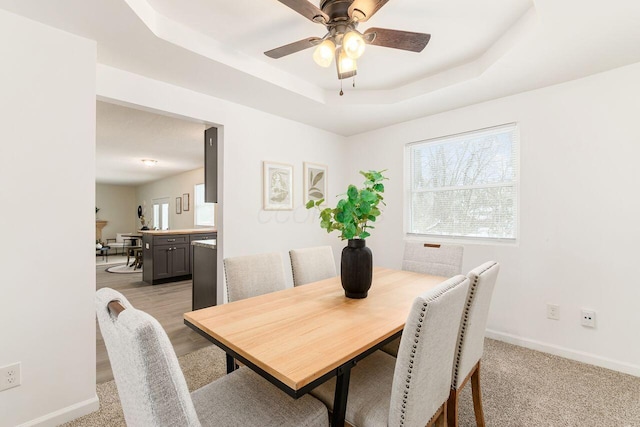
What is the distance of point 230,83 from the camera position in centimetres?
240

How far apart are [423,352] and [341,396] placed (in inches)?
13.5

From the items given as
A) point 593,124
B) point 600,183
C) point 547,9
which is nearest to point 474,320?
point 547,9

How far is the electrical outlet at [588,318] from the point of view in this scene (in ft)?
7.39

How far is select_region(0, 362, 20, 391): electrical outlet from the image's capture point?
59.0 inches

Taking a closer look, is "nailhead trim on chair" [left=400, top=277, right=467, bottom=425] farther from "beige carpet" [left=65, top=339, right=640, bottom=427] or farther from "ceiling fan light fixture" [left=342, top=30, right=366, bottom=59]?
"ceiling fan light fixture" [left=342, top=30, right=366, bottom=59]

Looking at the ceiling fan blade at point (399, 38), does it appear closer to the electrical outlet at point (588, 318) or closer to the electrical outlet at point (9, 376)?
the electrical outlet at point (588, 318)

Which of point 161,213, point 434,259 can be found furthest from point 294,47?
point 161,213

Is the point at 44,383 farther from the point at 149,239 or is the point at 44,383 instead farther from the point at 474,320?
the point at 149,239

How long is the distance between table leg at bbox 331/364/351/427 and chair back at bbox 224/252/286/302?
92 centimetres

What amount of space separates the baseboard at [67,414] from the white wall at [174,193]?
588 cm

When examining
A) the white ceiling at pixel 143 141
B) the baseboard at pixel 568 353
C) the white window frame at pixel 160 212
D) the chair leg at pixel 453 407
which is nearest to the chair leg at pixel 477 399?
the chair leg at pixel 453 407

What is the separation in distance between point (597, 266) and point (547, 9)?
1.91 metres

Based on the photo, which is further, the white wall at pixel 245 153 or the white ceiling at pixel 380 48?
the white wall at pixel 245 153

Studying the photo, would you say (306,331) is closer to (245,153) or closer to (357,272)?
(357,272)
